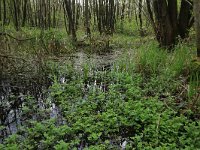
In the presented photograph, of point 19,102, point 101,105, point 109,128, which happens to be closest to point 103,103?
point 101,105

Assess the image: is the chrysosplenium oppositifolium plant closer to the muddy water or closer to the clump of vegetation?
the clump of vegetation

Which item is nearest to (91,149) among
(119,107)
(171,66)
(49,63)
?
(119,107)

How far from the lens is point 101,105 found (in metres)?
4.82

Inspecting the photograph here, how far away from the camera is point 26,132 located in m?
3.86

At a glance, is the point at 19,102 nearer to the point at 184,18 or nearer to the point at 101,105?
the point at 101,105

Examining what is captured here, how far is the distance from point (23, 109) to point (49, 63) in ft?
11.5

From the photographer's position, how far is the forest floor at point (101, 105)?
141 inches

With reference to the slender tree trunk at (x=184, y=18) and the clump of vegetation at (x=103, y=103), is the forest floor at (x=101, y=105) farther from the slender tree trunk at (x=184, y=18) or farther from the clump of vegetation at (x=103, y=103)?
the slender tree trunk at (x=184, y=18)

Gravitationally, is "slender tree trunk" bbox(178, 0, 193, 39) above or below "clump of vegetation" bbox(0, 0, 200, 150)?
above

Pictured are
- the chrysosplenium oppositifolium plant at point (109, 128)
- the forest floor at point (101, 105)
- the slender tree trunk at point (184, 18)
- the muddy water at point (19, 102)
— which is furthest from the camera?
the slender tree trunk at point (184, 18)

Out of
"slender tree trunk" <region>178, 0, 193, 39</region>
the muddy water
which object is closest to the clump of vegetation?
the muddy water

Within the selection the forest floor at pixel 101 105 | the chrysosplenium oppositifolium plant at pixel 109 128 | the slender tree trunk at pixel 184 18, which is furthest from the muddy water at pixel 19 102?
the slender tree trunk at pixel 184 18

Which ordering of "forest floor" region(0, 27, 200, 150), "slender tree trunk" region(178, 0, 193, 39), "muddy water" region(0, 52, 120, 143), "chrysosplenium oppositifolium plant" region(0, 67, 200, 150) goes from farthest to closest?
"slender tree trunk" region(178, 0, 193, 39) < "muddy water" region(0, 52, 120, 143) < "forest floor" region(0, 27, 200, 150) < "chrysosplenium oppositifolium plant" region(0, 67, 200, 150)

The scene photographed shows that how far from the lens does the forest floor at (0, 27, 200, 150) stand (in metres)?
3.58
